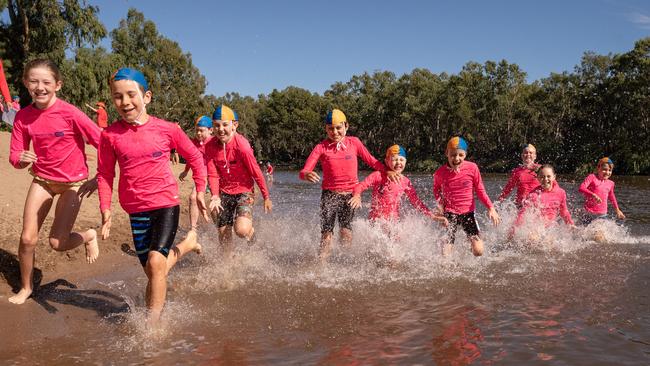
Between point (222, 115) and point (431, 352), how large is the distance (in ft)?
13.2

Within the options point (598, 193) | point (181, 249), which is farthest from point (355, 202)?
point (598, 193)

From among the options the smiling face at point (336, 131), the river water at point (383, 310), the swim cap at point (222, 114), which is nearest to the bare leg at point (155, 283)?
the river water at point (383, 310)

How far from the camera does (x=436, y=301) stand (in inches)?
205

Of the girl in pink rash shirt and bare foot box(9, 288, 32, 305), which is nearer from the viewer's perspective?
bare foot box(9, 288, 32, 305)

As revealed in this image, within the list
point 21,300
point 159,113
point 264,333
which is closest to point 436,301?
point 264,333

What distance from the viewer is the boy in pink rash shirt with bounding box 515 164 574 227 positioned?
8.92 meters

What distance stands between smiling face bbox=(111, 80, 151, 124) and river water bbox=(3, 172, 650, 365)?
5.49ft

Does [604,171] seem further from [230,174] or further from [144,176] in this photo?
[144,176]

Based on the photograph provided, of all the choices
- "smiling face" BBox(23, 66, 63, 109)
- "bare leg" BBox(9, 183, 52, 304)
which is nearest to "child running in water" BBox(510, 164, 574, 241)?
"bare leg" BBox(9, 183, 52, 304)

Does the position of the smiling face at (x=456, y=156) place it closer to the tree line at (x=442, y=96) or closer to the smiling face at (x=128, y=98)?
the smiling face at (x=128, y=98)

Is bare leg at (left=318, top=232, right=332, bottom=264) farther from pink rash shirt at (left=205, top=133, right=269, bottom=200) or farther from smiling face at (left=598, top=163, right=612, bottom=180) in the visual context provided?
smiling face at (left=598, top=163, right=612, bottom=180)

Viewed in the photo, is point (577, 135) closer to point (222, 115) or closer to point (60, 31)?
point (60, 31)

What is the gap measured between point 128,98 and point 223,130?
2.42m

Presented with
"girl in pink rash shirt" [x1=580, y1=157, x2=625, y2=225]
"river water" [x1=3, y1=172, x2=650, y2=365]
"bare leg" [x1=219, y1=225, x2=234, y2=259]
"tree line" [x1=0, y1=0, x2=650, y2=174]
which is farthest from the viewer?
"tree line" [x1=0, y1=0, x2=650, y2=174]
